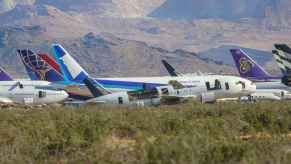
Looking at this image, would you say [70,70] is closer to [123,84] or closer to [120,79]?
[120,79]

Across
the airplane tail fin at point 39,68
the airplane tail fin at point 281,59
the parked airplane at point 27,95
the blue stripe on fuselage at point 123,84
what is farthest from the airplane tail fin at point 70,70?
the airplane tail fin at point 281,59

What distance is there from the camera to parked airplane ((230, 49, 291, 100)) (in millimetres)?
73750

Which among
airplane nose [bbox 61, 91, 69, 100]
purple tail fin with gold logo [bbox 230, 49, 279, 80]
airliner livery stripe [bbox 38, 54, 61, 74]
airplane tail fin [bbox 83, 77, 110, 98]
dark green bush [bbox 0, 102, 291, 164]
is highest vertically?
airliner livery stripe [bbox 38, 54, 61, 74]

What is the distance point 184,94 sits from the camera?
57250mm

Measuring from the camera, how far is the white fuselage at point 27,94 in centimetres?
6456

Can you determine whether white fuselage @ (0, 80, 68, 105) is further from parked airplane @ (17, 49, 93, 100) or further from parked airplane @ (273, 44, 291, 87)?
parked airplane @ (273, 44, 291, 87)

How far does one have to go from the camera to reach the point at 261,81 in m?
87.9

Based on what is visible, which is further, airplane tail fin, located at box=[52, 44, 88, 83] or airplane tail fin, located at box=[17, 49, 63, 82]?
airplane tail fin, located at box=[17, 49, 63, 82]

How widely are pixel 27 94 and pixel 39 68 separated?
19.4m

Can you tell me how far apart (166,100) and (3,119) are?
67.4 feet

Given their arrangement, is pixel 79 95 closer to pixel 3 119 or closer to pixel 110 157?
pixel 3 119

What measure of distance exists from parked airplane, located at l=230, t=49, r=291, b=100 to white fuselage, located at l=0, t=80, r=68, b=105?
16.4m

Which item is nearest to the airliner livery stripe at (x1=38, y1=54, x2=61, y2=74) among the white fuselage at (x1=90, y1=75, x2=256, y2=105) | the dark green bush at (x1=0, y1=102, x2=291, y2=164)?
the white fuselage at (x1=90, y1=75, x2=256, y2=105)

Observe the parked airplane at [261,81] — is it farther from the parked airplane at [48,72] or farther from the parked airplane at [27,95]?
the parked airplane at [27,95]
